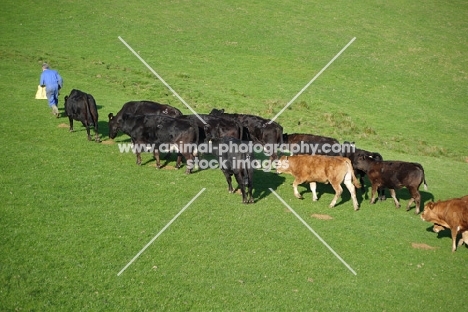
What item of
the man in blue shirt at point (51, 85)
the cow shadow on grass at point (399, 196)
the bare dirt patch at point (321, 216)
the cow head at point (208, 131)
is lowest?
the cow shadow on grass at point (399, 196)

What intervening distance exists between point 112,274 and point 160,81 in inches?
876

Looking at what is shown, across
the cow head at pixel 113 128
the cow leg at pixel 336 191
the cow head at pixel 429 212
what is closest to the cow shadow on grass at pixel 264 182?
the cow leg at pixel 336 191

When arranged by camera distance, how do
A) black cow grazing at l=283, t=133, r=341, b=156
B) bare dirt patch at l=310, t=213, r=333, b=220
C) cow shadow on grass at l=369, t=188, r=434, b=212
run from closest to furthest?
1. bare dirt patch at l=310, t=213, r=333, b=220
2. cow shadow on grass at l=369, t=188, r=434, b=212
3. black cow grazing at l=283, t=133, r=341, b=156

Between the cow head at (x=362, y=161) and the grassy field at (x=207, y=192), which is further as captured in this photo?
the cow head at (x=362, y=161)

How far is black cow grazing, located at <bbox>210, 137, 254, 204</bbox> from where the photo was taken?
1502 cm

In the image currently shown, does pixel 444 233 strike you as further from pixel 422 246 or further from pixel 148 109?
pixel 148 109

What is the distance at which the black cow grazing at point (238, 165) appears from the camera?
15.0m

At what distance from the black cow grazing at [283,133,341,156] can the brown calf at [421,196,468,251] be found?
13.9 feet

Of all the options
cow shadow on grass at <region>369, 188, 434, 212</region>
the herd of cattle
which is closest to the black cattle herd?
the herd of cattle

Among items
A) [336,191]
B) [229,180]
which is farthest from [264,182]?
[336,191]

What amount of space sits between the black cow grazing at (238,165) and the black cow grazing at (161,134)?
1.40 meters

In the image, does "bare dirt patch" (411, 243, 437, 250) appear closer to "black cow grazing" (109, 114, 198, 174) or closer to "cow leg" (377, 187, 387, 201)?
"cow leg" (377, 187, 387, 201)

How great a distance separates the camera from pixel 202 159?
1870 cm

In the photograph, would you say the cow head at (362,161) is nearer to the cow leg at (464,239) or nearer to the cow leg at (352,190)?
the cow leg at (352,190)
